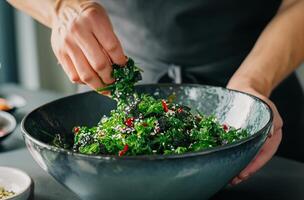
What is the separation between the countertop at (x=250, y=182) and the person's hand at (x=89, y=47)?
23cm

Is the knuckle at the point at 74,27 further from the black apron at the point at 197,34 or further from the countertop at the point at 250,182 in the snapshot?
the black apron at the point at 197,34

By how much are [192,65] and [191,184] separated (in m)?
0.79

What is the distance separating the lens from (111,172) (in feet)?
3.05

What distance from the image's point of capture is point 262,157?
3.90 ft

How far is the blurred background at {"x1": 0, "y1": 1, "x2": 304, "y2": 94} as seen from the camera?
3.24m

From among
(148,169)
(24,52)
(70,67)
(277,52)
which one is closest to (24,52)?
(24,52)

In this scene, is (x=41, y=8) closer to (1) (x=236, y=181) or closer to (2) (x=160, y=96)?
(2) (x=160, y=96)

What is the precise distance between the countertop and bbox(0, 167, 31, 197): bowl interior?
0.15ft

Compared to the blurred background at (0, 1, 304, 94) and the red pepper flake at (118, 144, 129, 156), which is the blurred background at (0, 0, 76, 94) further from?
the red pepper flake at (118, 144, 129, 156)

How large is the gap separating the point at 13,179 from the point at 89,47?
297 mm

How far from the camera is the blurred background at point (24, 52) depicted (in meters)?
3.24

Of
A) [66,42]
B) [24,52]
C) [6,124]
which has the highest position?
[66,42]

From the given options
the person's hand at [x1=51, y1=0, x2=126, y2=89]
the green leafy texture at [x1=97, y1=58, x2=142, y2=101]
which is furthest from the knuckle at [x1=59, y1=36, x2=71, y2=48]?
the green leafy texture at [x1=97, y1=58, x2=142, y2=101]

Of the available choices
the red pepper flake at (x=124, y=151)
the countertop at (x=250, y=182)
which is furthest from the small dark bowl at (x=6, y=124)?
the red pepper flake at (x=124, y=151)
